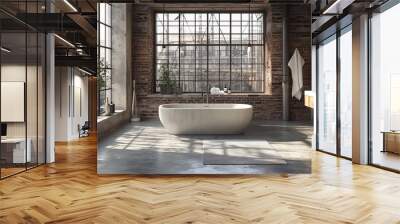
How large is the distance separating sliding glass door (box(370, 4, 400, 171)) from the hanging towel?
4.88ft

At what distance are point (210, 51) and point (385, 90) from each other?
112 inches

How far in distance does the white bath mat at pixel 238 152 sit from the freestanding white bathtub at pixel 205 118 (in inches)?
6.4

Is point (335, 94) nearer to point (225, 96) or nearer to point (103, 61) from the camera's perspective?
point (225, 96)

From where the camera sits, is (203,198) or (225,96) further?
(225,96)

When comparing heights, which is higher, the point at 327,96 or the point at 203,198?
the point at 327,96

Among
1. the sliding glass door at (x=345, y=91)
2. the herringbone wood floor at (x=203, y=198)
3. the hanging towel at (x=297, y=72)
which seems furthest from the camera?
the sliding glass door at (x=345, y=91)

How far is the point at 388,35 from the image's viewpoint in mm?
6297

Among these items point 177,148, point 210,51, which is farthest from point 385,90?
point 177,148

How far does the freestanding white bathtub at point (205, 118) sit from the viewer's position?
5.65m

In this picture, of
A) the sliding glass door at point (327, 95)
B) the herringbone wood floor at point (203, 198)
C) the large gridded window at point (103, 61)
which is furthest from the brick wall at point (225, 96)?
the sliding glass door at point (327, 95)

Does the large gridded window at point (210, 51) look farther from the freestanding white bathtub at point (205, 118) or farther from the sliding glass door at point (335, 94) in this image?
the sliding glass door at point (335, 94)

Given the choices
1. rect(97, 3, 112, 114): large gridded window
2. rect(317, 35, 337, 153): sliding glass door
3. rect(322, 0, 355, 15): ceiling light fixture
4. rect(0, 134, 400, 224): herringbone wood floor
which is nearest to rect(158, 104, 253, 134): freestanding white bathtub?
rect(0, 134, 400, 224): herringbone wood floor

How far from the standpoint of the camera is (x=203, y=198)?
4.48 metres

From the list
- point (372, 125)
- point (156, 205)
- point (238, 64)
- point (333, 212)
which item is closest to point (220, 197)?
point (156, 205)
